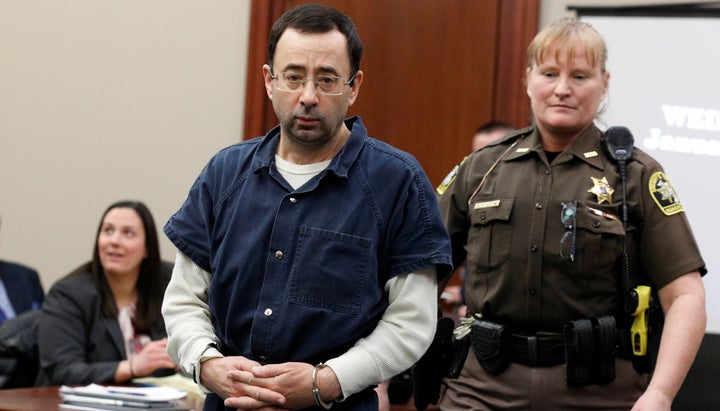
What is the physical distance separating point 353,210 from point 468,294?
0.71 m

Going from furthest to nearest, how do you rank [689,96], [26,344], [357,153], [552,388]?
[689,96] → [26,344] → [552,388] → [357,153]

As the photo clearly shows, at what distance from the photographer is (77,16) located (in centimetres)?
555

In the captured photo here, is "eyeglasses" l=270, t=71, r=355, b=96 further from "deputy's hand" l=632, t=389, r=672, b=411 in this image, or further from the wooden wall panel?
the wooden wall panel

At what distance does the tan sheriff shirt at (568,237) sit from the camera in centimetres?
237

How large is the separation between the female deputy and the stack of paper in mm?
867

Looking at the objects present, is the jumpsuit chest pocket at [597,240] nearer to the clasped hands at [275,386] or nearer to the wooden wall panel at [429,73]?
the clasped hands at [275,386]

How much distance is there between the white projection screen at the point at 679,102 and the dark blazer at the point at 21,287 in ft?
8.08

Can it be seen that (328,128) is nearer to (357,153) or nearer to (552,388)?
(357,153)

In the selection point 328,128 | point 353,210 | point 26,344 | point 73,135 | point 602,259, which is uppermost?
point 328,128

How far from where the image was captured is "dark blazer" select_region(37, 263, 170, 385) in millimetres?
3736

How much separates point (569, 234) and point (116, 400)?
4.14 feet

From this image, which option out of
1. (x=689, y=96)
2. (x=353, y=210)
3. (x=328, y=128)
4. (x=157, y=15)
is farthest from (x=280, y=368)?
(x=157, y=15)

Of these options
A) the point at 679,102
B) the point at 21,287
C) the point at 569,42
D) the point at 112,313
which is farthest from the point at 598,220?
the point at 21,287

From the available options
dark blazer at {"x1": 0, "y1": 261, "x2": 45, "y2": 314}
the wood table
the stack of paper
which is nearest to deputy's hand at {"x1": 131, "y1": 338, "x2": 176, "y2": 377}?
the wood table
